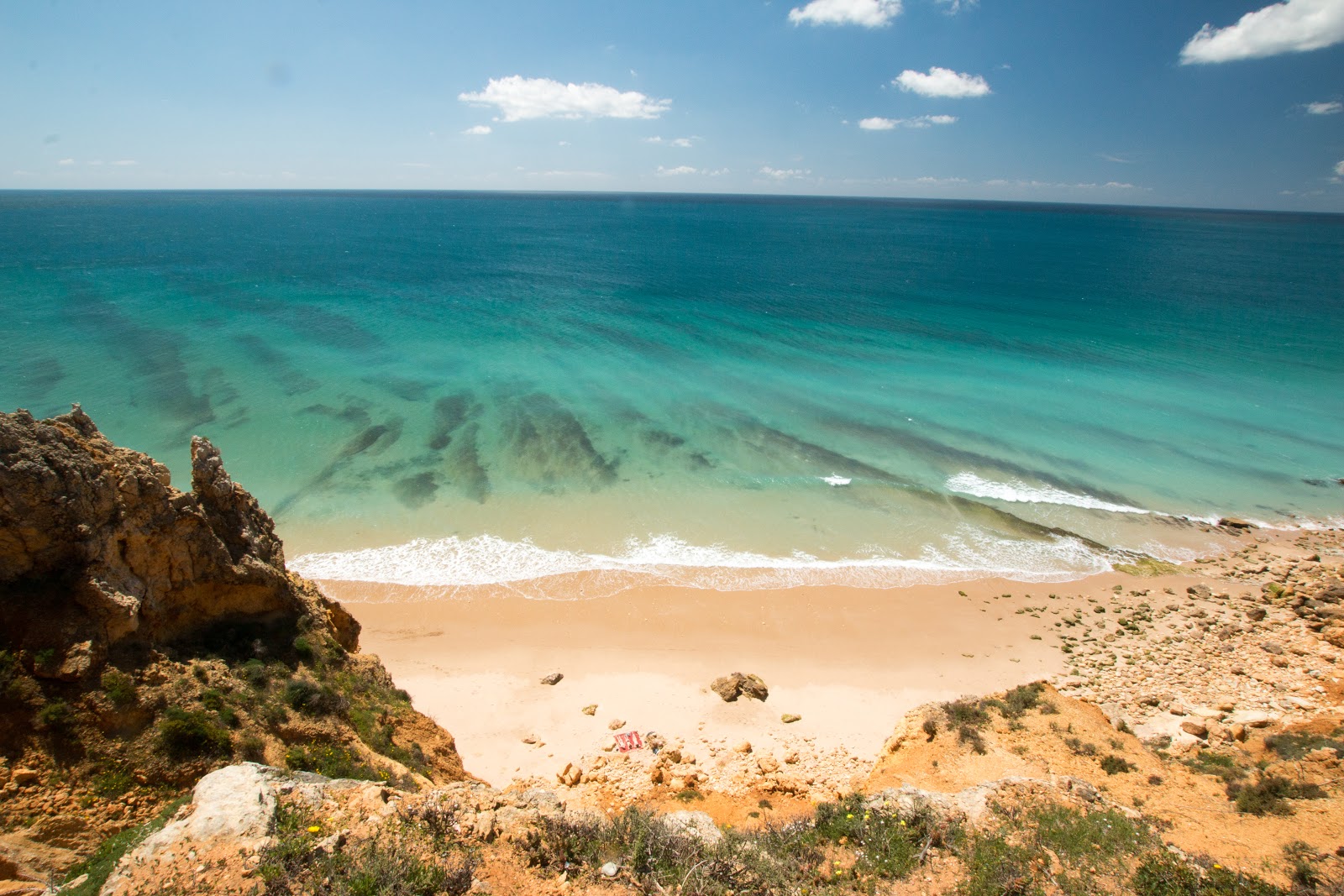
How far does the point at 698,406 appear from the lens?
39.8 metres

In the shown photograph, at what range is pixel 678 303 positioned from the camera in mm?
66938

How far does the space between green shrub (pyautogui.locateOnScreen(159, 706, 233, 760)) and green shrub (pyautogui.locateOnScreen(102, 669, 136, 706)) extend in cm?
56

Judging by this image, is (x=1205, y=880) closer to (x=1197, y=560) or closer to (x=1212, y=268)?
(x=1197, y=560)

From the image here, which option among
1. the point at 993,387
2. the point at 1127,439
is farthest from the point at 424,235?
the point at 1127,439

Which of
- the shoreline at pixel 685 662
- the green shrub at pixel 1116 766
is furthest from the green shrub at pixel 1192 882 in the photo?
the shoreline at pixel 685 662

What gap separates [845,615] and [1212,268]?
125 meters

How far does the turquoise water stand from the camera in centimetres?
2662

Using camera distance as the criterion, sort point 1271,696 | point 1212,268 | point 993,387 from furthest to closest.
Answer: point 1212,268 < point 993,387 < point 1271,696

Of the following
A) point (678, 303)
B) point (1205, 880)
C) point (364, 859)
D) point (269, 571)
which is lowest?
point (1205, 880)

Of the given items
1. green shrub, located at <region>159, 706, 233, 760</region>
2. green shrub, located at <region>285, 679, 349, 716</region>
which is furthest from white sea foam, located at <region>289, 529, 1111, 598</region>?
green shrub, located at <region>159, 706, 233, 760</region>

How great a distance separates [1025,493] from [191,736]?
3397cm

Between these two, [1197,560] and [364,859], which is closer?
[364,859]

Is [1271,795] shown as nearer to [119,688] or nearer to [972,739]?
[972,739]

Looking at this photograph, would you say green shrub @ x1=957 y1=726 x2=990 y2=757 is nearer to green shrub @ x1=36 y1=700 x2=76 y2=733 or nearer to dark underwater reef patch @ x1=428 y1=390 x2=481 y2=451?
green shrub @ x1=36 y1=700 x2=76 y2=733
